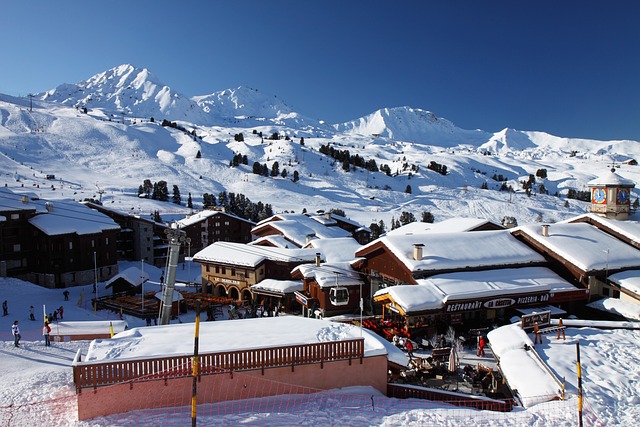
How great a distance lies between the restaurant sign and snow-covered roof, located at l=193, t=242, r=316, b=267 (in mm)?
16942

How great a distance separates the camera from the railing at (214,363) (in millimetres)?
9969

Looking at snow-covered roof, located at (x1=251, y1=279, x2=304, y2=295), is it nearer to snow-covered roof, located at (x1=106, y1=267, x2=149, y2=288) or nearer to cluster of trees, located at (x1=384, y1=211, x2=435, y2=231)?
snow-covered roof, located at (x1=106, y1=267, x2=149, y2=288)

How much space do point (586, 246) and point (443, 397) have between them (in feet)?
63.2

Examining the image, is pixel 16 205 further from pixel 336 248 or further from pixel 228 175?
pixel 228 175

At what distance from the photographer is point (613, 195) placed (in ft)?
100

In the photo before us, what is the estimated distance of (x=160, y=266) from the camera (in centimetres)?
5734

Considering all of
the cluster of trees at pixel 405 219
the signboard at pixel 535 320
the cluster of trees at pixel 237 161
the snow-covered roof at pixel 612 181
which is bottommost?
the cluster of trees at pixel 405 219

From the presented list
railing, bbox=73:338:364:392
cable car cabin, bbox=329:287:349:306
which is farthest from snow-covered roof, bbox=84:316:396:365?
cable car cabin, bbox=329:287:349:306

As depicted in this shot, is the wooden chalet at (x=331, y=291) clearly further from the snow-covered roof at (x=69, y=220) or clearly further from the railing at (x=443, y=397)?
the snow-covered roof at (x=69, y=220)

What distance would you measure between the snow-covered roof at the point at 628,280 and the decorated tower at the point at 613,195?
7329mm

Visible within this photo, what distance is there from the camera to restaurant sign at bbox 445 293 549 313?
21.7 meters

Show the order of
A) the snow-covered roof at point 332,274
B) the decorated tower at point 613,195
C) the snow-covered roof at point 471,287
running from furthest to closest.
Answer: the decorated tower at point 613,195, the snow-covered roof at point 332,274, the snow-covered roof at point 471,287

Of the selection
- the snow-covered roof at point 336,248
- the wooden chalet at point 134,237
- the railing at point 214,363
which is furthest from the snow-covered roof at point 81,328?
the wooden chalet at point 134,237

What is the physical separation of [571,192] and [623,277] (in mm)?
127066
